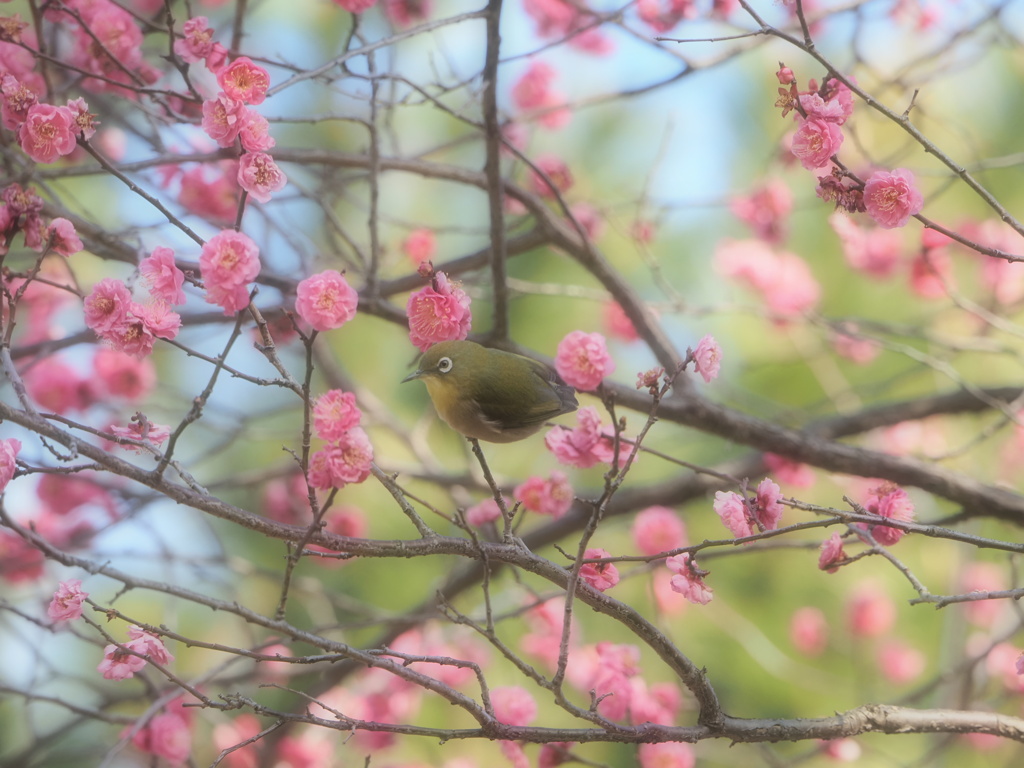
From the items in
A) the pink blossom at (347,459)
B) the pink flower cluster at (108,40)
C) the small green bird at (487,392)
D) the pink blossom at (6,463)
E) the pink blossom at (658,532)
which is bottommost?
the pink blossom at (6,463)

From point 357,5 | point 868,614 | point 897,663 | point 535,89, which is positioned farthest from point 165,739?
point 897,663

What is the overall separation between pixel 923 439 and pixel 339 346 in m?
3.96

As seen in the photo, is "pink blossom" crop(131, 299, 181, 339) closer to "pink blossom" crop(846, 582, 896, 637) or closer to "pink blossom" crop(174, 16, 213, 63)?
"pink blossom" crop(174, 16, 213, 63)

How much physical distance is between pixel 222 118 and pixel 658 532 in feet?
7.52

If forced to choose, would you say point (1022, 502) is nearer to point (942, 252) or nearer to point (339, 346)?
point (942, 252)

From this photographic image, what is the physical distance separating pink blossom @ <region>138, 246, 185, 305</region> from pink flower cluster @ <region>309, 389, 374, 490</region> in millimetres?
359

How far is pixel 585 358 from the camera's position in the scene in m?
2.00

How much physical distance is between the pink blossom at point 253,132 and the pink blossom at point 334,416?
511 mm

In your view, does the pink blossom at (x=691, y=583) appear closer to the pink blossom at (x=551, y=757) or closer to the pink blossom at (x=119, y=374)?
the pink blossom at (x=551, y=757)

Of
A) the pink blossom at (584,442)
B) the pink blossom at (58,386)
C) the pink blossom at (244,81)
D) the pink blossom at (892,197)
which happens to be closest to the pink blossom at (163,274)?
the pink blossom at (244,81)

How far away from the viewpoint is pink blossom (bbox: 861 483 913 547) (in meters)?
1.97

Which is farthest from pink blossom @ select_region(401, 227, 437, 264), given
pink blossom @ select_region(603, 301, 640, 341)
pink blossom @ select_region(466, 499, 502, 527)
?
pink blossom @ select_region(466, 499, 502, 527)

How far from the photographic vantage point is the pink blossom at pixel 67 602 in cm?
172

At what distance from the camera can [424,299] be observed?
6.28 feet
